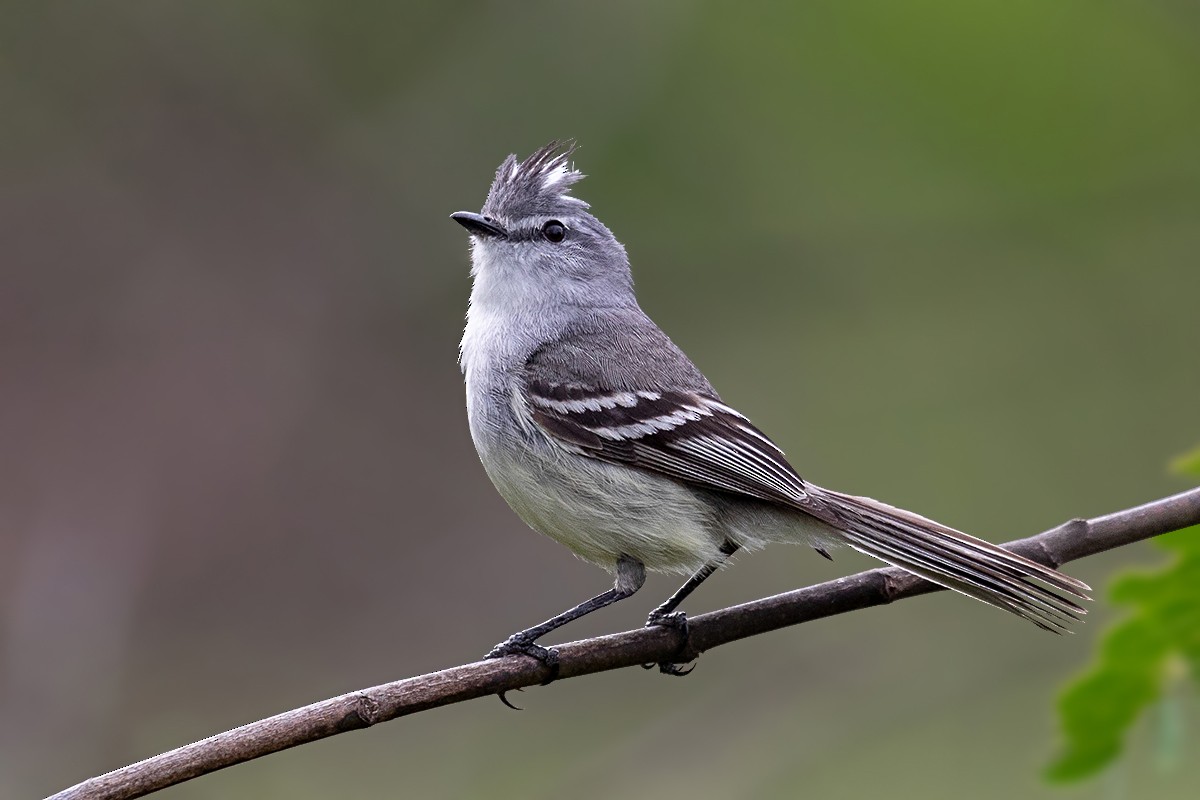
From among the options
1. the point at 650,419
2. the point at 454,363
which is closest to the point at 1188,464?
the point at 650,419

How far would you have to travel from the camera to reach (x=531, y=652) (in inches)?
122

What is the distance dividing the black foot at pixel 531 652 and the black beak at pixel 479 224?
180cm

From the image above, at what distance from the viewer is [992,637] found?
5.17 meters

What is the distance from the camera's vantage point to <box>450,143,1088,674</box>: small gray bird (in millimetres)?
3803

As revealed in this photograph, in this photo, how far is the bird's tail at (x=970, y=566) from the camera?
295cm

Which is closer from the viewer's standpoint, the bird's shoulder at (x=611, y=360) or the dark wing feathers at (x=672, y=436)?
the dark wing feathers at (x=672, y=436)

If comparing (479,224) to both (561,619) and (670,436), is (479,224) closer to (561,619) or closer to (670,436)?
(670,436)

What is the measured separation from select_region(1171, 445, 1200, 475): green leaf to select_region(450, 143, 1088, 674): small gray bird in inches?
39.9

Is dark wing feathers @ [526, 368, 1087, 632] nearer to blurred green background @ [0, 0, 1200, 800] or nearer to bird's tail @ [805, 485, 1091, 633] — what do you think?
bird's tail @ [805, 485, 1091, 633]

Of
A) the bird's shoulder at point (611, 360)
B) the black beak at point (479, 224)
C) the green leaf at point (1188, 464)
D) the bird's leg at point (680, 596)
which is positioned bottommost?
the bird's leg at point (680, 596)

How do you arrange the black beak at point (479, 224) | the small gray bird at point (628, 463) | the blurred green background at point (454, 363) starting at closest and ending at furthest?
1. the small gray bird at point (628, 463)
2. the black beak at point (479, 224)
3. the blurred green background at point (454, 363)

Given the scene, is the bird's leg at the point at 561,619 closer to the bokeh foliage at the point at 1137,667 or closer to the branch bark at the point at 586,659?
the branch bark at the point at 586,659

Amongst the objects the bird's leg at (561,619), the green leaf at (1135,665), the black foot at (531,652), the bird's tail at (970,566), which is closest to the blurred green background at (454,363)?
the bird's leg at (561,619)

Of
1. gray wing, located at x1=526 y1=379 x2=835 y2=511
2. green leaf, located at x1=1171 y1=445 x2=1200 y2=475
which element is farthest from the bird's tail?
green leaf, located at x1=1171 y1=445 x2=1200 y2=475
